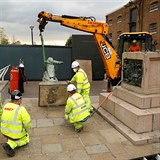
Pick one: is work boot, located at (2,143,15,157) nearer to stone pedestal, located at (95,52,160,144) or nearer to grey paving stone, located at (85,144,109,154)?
grey paving stone, located at (85,144,109,154)

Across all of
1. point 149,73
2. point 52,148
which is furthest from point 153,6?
point 52,148

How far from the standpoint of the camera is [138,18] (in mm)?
24359

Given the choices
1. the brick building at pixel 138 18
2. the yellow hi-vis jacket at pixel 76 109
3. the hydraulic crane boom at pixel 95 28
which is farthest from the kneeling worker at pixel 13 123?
the brick building at pixel 138 18

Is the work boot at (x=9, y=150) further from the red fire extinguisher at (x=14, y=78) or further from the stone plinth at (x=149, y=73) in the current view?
the red fire extinguisher at (x=14, y=78)

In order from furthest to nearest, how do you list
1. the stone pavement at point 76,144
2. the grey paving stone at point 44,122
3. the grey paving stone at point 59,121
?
the grey paving stone at point 59,121
the grey paving stone at point 44,122
the stone pavement at point 76,144

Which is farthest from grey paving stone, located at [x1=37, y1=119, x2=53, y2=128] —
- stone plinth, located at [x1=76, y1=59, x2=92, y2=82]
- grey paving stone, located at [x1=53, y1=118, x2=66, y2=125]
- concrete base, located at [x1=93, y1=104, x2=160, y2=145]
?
stone plinth, located at [x1=76, y1=59, x2=92, y2=82]

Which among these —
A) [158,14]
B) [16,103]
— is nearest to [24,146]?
[16,103]

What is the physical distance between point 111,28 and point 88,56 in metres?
19.0

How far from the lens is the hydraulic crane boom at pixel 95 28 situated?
812cm

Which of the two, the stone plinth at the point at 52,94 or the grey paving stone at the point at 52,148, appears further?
the stone plinth at the point at 52,94

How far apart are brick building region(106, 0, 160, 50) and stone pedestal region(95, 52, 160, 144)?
54.4 feet

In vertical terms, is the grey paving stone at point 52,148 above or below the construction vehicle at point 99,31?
below

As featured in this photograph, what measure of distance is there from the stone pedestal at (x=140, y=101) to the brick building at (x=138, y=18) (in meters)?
16.6

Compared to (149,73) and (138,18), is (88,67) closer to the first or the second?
(149,73)
